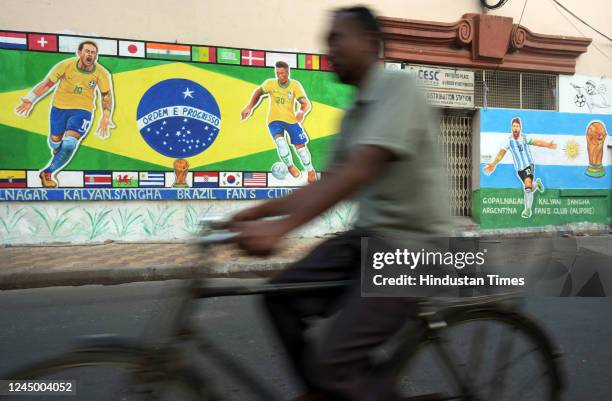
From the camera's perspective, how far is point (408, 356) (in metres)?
1.70

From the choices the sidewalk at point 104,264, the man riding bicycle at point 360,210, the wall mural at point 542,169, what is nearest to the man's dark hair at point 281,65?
the sidewalk at point 104,264

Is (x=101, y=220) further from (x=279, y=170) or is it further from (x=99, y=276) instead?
(x=279, y=170)

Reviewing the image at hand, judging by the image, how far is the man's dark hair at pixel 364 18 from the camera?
64.4 inches

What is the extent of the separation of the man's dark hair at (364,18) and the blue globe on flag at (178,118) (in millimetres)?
8253

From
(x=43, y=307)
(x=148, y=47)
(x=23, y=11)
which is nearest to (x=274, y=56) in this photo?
(x=148, y=47)

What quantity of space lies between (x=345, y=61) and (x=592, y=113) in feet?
40.1

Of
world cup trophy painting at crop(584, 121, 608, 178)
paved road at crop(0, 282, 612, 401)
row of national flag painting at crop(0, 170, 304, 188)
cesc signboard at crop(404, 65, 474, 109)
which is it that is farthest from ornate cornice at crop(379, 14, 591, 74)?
paved road at crop(0, 282, 612, 401)

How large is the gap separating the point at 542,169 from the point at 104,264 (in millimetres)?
9388

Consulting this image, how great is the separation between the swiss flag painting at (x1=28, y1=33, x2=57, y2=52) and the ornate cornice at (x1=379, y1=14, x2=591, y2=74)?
6.19 m

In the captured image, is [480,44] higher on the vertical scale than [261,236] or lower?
higher

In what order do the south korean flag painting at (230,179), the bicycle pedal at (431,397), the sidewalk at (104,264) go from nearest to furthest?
the bicycle pedal at (431,397), the sidewalk at (104,264), the south korean flag painting at (230,179)

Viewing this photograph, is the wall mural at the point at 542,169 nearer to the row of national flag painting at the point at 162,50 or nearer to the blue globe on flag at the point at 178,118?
the row of national flag painting at the point at 162,50

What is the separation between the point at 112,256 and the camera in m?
→ 7.57

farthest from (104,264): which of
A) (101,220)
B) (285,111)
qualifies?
(285,111)
